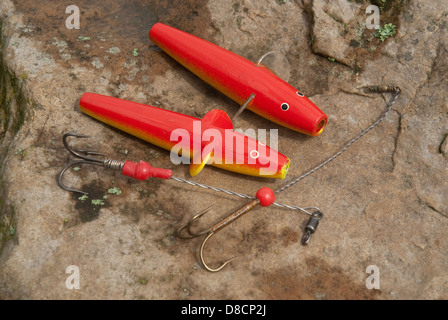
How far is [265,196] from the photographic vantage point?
149 inches

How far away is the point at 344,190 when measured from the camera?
410 centimetres

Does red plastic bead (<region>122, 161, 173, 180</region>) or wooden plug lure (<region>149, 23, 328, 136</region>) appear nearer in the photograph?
red plastic bead (<region>122, 161, 173, 180</region>)

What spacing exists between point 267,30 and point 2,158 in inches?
110

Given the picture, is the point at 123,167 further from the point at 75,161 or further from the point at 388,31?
the point at 388,31

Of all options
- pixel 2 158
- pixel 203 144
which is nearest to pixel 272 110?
pixel 203 144

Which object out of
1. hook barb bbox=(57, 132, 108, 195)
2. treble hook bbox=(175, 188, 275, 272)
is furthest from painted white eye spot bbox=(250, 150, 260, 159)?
hook barb bbox=(57, 132, 108, 195)

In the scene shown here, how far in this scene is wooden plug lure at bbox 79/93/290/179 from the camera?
3.97 metres

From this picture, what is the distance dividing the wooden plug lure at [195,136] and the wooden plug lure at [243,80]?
40 cm

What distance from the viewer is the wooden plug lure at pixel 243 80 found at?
→ 425cm

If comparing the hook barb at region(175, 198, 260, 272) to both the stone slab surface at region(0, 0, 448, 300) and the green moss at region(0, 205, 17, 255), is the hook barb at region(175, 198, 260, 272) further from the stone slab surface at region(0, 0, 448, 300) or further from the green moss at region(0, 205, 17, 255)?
the green moss at region(0, 205, 17, 255)

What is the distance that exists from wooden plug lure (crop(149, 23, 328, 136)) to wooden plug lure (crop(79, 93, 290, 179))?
0.40 m

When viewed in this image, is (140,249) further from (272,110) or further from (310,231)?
(272,110)

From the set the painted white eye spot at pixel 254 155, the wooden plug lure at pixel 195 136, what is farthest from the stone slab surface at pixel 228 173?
the painted white eye spot at pixel 254 155

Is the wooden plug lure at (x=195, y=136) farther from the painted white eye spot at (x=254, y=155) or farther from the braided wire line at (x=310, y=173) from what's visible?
the braided wire line at (x=310, y=173)
